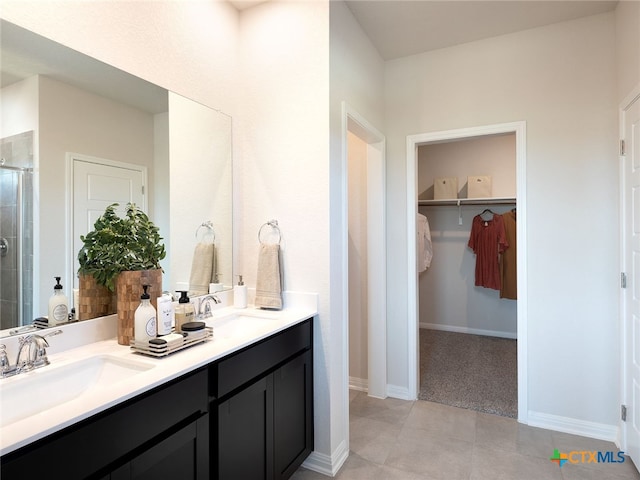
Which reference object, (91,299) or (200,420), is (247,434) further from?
(91,299)

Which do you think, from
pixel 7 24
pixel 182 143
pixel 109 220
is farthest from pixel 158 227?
pixel 7 24

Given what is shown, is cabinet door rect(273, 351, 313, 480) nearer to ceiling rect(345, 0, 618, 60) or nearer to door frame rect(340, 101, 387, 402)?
door frame rect(340, 101, 387, 402)

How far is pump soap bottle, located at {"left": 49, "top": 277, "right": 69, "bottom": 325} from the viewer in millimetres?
1380

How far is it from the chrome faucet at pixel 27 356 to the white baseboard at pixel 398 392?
2.46m

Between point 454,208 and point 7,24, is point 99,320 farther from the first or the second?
point 454,208

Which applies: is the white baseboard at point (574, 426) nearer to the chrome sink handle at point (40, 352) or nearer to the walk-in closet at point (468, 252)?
the walk-in closet at point (468, 252)

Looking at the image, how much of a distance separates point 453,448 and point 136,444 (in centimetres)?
196

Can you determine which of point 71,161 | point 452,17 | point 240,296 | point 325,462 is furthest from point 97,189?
point 452,17

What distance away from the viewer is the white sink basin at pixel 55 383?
3.55 ft

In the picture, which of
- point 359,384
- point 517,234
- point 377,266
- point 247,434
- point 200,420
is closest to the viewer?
point 200,420

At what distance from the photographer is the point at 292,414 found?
6.08 ft

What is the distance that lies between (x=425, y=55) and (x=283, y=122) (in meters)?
1.48

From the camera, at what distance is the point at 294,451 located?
187 cm

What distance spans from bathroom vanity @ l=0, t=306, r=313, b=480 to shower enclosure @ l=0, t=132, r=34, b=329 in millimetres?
251
